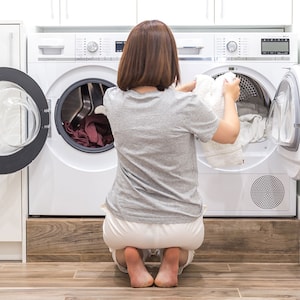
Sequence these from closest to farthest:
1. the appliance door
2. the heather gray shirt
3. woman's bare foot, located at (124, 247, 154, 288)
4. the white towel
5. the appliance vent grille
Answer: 1. the heather gray shirt
2. woman's bare foot, located at (124, 247, 154, 288)
3. the white towel
4. the appliance door
5. the appliance vent grille

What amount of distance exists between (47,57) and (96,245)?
A: 81 cm

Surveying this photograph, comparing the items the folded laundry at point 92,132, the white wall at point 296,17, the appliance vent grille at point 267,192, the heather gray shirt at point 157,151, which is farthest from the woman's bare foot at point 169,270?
the white wall at point 296,17

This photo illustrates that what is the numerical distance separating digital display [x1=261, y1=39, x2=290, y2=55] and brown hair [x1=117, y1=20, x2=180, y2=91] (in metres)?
0.56

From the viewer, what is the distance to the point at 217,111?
6.86 feet

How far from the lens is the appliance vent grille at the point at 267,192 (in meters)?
2.30

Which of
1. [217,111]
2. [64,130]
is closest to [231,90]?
[217,111]

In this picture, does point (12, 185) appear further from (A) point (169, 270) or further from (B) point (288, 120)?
(B) point (288, 120)

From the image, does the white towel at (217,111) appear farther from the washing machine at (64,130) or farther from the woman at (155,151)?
the washing machine at (64,130)

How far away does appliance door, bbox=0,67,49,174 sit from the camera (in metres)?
2.20

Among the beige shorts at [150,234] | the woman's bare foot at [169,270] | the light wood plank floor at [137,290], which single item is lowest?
the light wood plank floor at [137,290]

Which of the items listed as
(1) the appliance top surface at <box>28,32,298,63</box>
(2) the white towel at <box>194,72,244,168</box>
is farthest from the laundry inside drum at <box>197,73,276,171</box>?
(1) the appliance top surface at <box>28,32,298,63</box>

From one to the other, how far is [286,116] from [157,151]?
574 mm

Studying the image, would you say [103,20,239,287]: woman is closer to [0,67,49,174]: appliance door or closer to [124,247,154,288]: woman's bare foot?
[124,247,154,288]: woman's bare foot

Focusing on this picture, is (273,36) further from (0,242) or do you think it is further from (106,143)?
(0,242)
